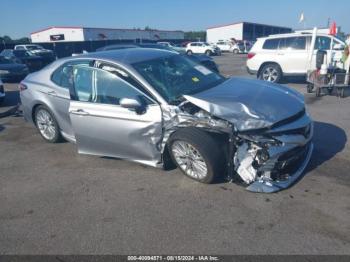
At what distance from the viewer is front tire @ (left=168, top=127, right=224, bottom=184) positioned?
150 inches

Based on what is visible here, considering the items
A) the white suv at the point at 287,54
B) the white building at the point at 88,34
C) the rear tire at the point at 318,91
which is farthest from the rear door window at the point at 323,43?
the white building at the point at 88,34

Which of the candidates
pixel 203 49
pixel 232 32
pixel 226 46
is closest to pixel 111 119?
pixel 203 49

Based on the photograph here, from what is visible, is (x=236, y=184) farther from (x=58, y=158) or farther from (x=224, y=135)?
(x=58, y=158)

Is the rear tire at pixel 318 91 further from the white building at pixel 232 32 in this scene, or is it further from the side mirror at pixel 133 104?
the white building at pixel 232 32

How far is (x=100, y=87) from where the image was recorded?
4.61 metres

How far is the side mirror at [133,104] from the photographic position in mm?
4059

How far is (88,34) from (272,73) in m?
43.6

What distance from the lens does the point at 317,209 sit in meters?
3.48

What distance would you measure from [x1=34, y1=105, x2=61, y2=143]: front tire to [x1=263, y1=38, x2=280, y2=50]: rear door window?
27.5ft

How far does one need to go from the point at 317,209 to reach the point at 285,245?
76cm

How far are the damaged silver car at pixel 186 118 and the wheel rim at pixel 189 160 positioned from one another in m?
0.01

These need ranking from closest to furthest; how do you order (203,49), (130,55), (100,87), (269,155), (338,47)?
(269,155), (100,87), (130,55), (338,47), (203,49)

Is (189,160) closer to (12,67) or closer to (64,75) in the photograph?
(64,75)

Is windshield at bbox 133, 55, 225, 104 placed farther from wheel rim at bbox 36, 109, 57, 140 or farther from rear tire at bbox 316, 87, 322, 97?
rear tire at bbox 316, 87, 322, 97
